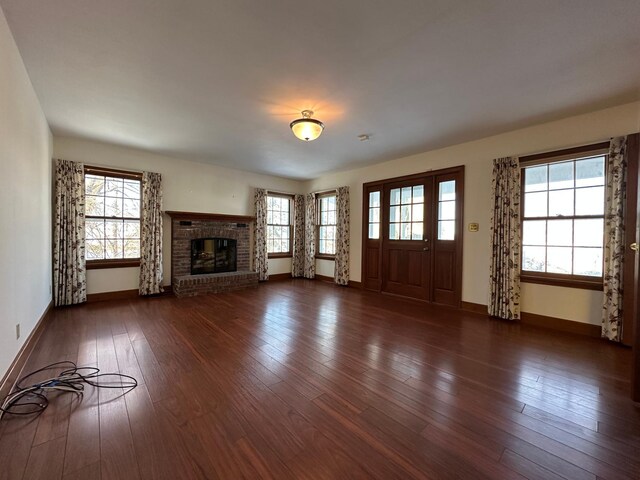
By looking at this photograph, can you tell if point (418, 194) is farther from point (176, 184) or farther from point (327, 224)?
point (176, 184)

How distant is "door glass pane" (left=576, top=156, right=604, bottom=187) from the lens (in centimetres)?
326

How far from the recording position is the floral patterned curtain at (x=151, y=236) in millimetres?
4902

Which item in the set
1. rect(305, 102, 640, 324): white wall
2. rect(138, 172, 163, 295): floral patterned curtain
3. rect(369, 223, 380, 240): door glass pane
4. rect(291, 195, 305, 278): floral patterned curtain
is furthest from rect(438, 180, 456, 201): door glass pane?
rect(138, 172, 163, 295): floral patterned curtain

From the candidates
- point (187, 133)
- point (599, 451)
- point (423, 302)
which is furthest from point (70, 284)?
point (599, 451)

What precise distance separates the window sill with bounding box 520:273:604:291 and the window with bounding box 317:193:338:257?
387cm

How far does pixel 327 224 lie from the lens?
6855mm

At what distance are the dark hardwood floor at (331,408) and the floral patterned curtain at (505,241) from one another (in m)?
0.51

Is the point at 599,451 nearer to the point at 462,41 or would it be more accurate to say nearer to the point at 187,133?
the point at 462,41

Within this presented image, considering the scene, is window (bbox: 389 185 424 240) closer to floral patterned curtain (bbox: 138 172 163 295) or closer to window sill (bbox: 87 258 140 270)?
floral patterned curtain (bbox: 138 172 163 295)

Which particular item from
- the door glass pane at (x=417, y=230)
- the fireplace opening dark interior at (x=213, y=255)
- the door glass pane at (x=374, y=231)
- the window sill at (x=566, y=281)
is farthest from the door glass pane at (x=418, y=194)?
the fireplace opening dark interior at (x=213, y=255)

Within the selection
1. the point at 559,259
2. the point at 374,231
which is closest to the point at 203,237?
the point at 374,231

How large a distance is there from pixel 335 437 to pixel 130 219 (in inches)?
200

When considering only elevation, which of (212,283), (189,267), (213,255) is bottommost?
(212,283)

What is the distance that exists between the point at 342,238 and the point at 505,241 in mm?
3192
